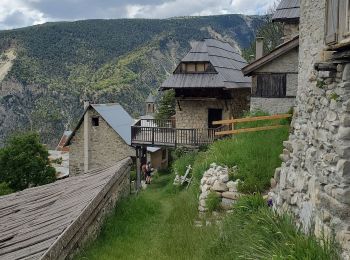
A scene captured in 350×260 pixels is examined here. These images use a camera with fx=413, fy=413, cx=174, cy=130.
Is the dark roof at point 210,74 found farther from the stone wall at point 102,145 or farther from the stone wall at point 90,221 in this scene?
the stone wall at point 90,221

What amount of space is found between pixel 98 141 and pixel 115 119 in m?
1.92

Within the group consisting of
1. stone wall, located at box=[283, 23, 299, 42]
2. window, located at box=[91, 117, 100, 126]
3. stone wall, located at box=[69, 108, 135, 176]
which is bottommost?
stone wall, located at box=[69, 108, 135, 176]

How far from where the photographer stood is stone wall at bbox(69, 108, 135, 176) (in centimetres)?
2697

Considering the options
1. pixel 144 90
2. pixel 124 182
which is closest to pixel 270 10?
pixel 124 182

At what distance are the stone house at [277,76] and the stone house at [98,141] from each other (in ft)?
38.4

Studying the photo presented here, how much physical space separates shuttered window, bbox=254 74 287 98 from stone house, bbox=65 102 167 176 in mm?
11760

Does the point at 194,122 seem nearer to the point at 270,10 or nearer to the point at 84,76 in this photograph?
the point at 270,10

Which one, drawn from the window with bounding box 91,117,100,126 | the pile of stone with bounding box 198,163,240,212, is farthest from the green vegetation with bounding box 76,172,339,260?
the window with bounding box 91,117,100,126

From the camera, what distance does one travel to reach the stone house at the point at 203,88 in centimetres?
2127

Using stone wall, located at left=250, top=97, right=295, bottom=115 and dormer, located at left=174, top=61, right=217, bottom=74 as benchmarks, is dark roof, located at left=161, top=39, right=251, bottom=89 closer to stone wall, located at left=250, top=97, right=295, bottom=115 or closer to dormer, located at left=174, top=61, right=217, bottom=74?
dormer, located at left=174, top=61, right=217, bottom=74

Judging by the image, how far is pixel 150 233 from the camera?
9.45m

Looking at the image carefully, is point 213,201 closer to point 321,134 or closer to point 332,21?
point 321,134

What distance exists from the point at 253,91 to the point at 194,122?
5390 millimetres

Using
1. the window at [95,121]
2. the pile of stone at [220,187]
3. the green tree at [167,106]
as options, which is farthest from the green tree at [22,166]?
the pile of stone at [220,187]
